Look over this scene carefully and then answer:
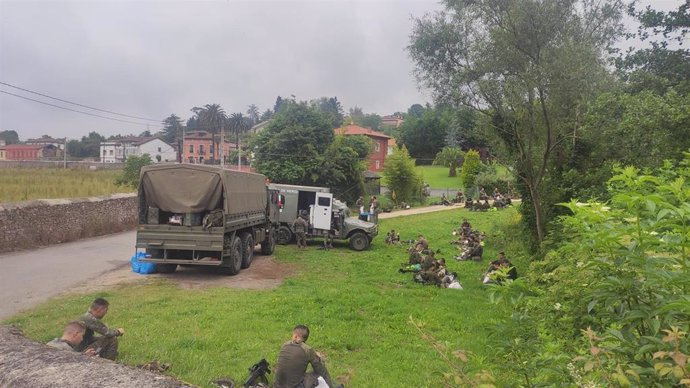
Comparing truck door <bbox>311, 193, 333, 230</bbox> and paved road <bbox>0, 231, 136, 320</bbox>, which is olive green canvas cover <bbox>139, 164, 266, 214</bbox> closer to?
paved road <bbox>0, 231, 136, 320</bbox>

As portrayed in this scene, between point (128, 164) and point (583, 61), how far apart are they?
100 feet

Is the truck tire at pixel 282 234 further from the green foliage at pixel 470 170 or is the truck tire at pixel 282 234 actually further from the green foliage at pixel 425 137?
the green foliage at pixel 425 137

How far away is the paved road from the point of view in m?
10.5

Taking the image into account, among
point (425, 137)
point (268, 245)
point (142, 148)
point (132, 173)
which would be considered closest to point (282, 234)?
point (268, 245)

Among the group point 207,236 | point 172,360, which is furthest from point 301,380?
point 207,236

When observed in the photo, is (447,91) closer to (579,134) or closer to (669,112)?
(579,134)

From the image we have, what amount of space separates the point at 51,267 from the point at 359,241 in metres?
10.9

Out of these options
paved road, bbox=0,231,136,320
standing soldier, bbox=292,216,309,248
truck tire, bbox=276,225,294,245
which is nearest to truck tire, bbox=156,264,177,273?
paved road, bbox=0,231,136,320

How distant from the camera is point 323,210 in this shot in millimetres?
20219

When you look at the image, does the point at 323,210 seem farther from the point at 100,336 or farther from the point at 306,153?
the point at 306,153

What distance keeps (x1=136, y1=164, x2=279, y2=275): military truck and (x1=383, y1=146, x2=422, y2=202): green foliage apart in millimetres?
26445

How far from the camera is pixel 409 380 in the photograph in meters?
6.85

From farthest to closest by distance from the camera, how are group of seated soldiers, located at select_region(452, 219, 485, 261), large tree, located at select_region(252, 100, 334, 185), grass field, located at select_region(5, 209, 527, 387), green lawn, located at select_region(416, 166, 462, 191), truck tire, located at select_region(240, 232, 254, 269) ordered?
green lawn, located at select_region(416, 166, 462, 191), large tree, located at select_region(252, 100, 334, 185), group of seated soldiers, located at select_region(452, 219, 485, 261), truck tire, located at select_region(240, 232, 254, 269), grass field, located at select_region(5, 209, 527, 387)

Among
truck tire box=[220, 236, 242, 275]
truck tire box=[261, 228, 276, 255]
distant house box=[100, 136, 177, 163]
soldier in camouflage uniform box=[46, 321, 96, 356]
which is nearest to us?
soldier in camouflage uniform box=[46, 321, 96, 356]
